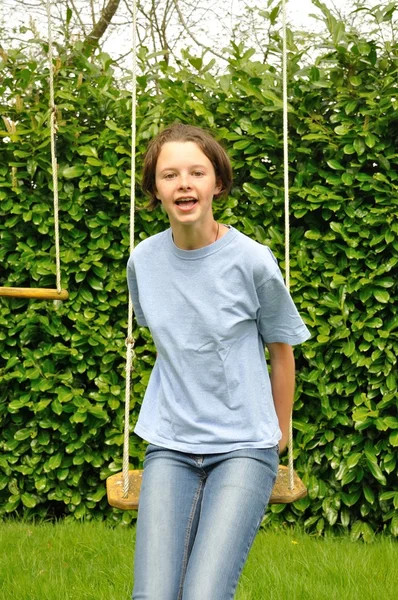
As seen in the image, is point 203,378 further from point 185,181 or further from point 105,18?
point 105,18

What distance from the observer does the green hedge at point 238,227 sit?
386cm

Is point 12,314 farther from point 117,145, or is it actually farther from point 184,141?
point 184,141

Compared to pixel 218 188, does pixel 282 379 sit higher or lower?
lower

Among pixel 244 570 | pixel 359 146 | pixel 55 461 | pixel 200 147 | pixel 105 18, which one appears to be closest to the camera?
pixel 200 147

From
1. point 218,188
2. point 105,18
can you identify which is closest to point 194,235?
point 218,188

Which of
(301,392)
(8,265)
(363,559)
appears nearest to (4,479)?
(8,265)

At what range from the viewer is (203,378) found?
7.11 ft

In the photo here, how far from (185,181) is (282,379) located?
25.2 inches

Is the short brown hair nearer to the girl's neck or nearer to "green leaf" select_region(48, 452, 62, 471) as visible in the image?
the girl's neck

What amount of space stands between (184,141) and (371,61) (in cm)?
192

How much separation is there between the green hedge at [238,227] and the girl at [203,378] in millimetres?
1642

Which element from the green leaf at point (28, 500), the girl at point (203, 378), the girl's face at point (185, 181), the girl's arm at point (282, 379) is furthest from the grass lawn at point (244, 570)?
the girl's face at point (185, 181)

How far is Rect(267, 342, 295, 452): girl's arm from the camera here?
2.35 metres

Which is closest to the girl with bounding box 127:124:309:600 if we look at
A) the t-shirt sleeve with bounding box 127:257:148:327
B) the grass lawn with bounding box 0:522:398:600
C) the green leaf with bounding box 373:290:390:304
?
the t-shirt sleeve with bounding box 127:257:148:327
